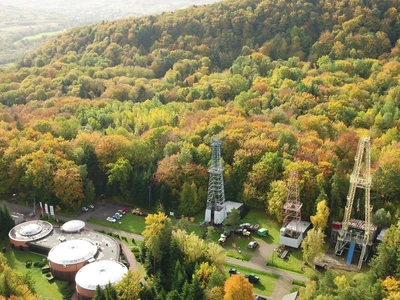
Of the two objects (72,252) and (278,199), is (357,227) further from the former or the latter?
(72,252)

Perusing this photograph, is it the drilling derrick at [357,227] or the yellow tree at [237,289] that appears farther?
the drilling derrick at [357,227]

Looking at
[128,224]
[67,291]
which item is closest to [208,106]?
[128,224]

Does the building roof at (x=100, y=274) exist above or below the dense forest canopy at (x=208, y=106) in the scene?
below

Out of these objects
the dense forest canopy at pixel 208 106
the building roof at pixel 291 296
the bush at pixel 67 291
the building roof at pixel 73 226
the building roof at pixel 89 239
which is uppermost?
the dense forest canopy at pixel 208 106

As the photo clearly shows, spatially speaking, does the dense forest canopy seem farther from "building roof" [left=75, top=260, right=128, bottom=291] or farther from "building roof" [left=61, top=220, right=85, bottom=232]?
"building roof" [left=75, top=260, right=128, bottom=291]

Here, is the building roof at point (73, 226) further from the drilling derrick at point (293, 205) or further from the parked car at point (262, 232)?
the drilling derrick at point (293, 205)

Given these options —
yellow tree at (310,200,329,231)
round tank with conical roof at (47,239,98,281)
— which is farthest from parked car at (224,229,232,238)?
round tank with conical roof at (47,239,98,281)

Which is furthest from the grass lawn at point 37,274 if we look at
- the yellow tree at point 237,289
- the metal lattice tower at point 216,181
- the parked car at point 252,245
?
the parked car at point 252,245
